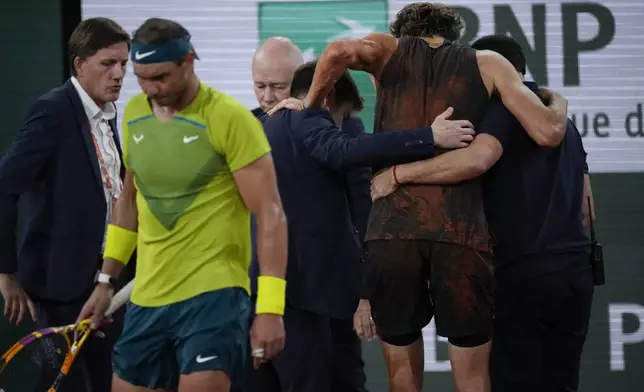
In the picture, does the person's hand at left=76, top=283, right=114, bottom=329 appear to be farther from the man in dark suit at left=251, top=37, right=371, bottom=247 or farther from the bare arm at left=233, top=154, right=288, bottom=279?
the man in dark suit at left=251, top=37, right=371, bottom=247

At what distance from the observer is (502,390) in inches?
167

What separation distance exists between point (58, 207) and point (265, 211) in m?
1.42

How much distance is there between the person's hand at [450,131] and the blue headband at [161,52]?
891 millimetres

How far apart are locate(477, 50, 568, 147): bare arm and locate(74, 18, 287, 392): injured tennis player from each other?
93cm

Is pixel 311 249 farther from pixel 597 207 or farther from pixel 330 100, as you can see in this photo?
pixel 597 207

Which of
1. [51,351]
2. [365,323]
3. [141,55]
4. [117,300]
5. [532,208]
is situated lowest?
[51,351]

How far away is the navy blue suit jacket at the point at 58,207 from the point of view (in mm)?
4215

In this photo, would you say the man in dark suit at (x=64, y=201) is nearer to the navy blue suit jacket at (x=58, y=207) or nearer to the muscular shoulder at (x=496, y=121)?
the navy blue suit jacket at (x=58, y=207)

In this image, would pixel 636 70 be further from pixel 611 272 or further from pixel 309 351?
pixel 309 351

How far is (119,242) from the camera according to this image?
3.41 m

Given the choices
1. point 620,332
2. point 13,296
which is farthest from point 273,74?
point 620,332

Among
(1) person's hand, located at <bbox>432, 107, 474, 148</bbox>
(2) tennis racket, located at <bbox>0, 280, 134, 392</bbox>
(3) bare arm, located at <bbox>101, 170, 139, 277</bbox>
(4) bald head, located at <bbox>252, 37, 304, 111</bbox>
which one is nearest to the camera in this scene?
(3) bare arm, located at <bbox>101, 170, 139, 277</bbox>

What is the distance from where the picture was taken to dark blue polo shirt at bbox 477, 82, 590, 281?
402 centimetres

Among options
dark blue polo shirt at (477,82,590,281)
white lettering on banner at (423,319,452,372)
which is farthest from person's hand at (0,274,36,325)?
white lettering on banner at (423,319,452,372)
